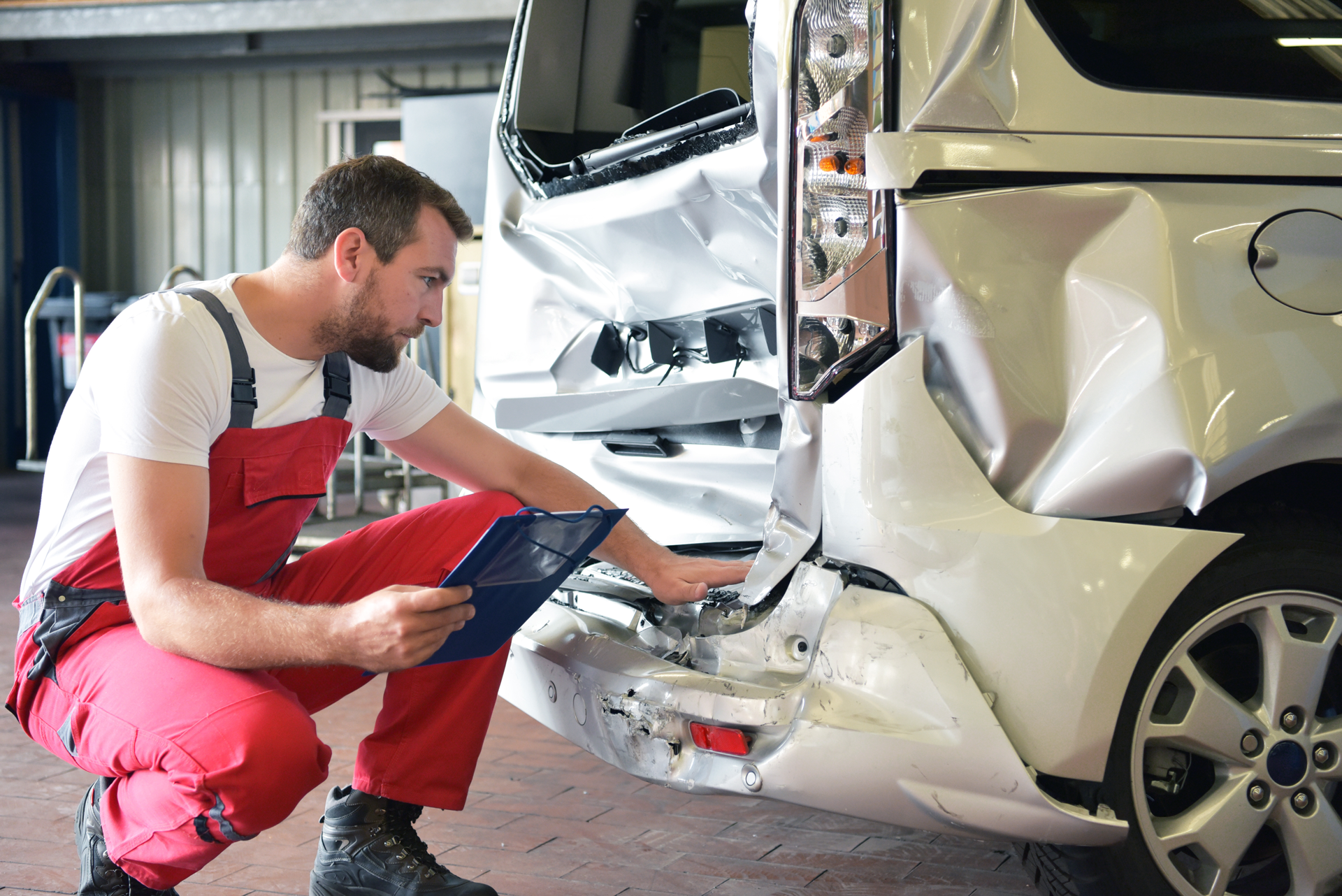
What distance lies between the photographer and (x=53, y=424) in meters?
10.5

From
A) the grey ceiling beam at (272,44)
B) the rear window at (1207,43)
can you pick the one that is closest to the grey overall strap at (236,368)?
the rear window at (1207,43)

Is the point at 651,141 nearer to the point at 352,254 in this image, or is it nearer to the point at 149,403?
the point at 352,254

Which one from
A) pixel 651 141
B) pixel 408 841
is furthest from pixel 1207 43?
pixel 408 841

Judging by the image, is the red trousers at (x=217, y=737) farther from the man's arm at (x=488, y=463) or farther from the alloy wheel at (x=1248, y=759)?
the alloy wheel at (x=1248, y=759)

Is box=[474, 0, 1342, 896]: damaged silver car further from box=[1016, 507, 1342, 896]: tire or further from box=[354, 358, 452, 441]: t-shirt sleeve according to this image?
box=[354, 358, 452, 441]: t-shirt sleeve

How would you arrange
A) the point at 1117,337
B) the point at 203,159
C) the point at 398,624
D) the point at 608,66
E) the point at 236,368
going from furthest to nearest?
the point at 203,159 → the point at 608,66 → the point at 236,368 → the point at 398,624 → the point at 1117,337

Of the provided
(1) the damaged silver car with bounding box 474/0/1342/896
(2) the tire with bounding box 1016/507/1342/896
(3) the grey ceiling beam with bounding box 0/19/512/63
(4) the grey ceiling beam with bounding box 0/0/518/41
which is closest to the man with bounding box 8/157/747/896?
(1) the damaged silver car with bounding box 474/0/1342/896

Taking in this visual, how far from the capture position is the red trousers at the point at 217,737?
5.23 feet

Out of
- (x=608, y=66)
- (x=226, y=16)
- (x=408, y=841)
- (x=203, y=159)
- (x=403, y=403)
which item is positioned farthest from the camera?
(x=203, y=159)

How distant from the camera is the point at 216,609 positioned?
1.65 metres

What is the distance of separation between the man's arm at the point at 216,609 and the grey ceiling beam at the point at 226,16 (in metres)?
6.22

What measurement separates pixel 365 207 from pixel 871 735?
3.87ft

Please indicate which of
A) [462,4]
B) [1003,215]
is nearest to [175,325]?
[1003,215]

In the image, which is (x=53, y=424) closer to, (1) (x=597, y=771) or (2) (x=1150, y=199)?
(1) (x=597, y=771)
